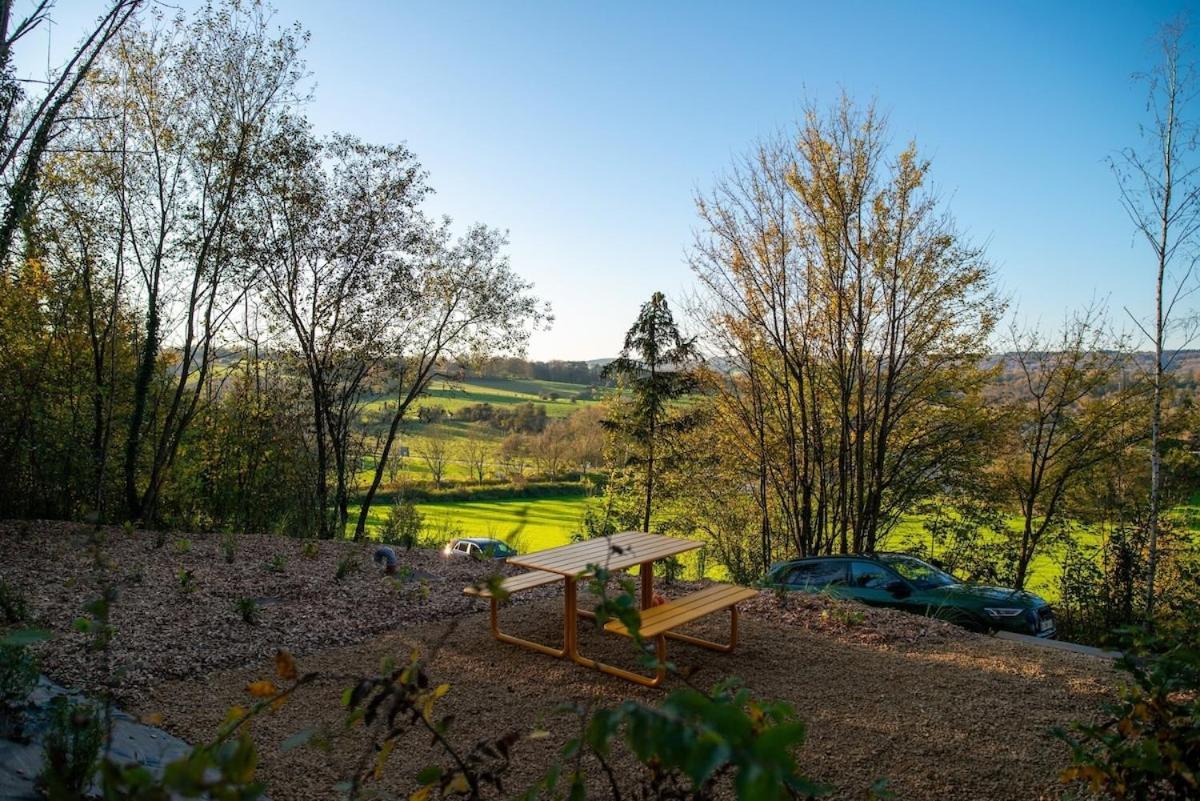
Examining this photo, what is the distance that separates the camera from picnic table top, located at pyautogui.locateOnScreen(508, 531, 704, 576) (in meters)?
4.48

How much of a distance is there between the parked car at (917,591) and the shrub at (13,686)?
204 inches

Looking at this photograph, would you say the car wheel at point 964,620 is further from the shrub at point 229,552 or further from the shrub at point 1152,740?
the shrub at point 229,552

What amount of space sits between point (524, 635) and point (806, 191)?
776 cm

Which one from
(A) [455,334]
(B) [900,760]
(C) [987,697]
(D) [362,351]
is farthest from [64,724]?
(A) [455,334]

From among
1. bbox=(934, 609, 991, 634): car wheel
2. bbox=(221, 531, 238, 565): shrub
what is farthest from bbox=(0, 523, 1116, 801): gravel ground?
bbox=(934, 609, 991, 634): car wheel

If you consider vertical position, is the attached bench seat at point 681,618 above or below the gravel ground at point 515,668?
above

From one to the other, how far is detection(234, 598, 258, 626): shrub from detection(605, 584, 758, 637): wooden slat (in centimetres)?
251

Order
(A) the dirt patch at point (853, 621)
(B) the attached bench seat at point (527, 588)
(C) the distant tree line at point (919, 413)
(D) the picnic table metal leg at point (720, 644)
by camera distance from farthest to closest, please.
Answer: (C) the distant tree line at point (919, 413), (A) the dirt patch at point (853, 621), (D) the picnic table metal leg at point (720, 644), (B) the attached bench seat at point (527, 588)

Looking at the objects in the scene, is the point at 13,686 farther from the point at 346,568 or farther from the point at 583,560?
the point at 346,568

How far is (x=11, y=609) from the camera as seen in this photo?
179 inches

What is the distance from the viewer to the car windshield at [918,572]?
22.5 feet

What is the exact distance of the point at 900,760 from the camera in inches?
132

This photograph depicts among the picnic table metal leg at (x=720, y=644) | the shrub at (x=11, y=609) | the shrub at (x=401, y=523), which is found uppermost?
the shrub at (x=11, y=609)

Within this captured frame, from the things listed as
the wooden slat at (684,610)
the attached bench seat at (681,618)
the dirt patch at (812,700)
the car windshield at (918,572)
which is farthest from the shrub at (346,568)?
the car windshield at (918,572)
